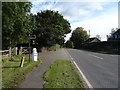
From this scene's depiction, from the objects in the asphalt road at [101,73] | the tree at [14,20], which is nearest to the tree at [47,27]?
the tree at [14,20]

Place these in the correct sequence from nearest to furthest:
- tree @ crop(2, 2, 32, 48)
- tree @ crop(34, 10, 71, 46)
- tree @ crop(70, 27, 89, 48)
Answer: tree @ crop(2, 2, 32, 48) < tree @ crop(34, 10, 71, 46) < tree @ crop(70, 27, 89, 48)

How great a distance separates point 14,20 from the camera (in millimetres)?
16797

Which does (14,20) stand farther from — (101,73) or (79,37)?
(79,37)

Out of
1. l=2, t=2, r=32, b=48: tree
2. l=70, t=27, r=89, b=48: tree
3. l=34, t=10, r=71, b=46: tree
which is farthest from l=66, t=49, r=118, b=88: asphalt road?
l=70, t=27, r=89, b=48: tree

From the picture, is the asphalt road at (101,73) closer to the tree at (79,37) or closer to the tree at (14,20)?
the tree at (14,20)

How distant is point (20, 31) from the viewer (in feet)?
58.0

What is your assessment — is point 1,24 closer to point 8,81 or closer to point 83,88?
point 8,81

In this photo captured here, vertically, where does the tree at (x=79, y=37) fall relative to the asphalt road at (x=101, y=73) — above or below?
above

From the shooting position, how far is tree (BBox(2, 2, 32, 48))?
1575 centimetres

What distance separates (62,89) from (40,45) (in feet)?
109

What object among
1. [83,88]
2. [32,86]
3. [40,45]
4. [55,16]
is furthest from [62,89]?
[55,16]

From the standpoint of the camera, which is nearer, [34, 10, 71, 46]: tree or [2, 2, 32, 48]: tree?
[2, 2, 32, 48]: tree

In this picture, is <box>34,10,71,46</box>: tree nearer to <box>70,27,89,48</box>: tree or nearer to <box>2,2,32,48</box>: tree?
<box>2,2,32,48</box>: tree

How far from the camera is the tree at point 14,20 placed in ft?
51.7
